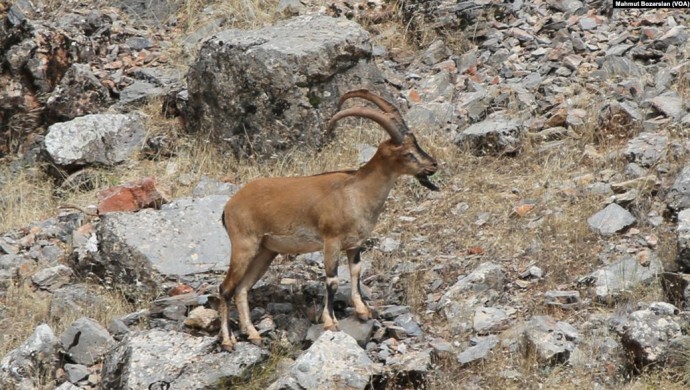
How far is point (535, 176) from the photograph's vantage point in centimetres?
1180

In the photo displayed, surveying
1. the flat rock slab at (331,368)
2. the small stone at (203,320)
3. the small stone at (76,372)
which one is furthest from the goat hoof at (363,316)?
the small stone at (76,372)

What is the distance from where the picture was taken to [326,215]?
30.5 ft

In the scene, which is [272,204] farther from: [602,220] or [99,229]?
[602,220]

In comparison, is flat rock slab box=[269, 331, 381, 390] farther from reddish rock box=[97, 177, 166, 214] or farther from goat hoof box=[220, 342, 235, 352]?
reddish rock box=[97, 177, 166, 214]

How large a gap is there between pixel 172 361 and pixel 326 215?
67.4 inches

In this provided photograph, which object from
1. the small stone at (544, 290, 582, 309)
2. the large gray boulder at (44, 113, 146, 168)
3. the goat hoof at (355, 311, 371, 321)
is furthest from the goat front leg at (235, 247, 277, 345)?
the large gray boulder at (44, 113, 146, 168)

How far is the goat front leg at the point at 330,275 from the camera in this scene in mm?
9195

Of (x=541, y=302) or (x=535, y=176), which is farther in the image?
(x=535, y=176)

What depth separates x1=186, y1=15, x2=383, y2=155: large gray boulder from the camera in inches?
517

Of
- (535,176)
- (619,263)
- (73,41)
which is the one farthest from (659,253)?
(73,41)

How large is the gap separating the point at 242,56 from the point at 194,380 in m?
5.46

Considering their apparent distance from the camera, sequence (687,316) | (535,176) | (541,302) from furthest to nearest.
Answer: (535,176), (541,302), (687,316)

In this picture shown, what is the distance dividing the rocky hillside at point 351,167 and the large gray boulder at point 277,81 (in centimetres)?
3

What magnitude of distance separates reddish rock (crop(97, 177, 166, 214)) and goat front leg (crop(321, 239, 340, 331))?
3.49 metres
